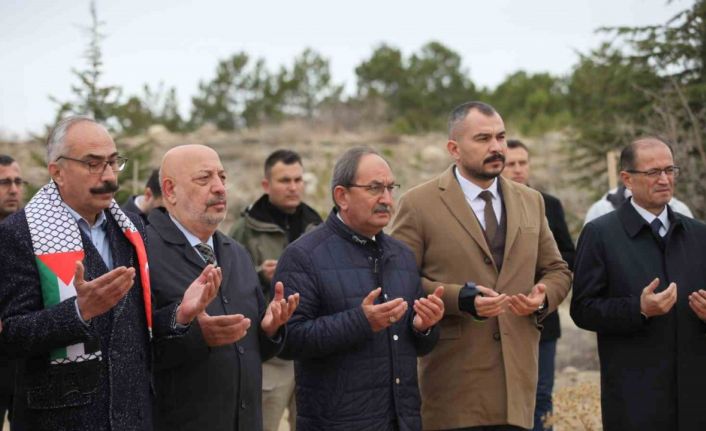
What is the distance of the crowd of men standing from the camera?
387cm

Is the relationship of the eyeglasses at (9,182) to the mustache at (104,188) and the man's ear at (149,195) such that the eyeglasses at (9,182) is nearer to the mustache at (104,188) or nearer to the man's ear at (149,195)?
the man's ear at (149,195)

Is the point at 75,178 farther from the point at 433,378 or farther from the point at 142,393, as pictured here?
the point at 433,378

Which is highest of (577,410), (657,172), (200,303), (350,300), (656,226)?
(657,172)

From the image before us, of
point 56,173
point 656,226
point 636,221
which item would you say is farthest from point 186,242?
point 656,226

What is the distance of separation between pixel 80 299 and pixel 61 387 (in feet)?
1.39

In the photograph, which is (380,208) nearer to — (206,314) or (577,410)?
(206,314)

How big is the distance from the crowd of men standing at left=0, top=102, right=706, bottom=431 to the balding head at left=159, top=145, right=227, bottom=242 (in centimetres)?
1

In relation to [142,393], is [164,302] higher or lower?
higher

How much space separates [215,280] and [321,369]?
1132 mm

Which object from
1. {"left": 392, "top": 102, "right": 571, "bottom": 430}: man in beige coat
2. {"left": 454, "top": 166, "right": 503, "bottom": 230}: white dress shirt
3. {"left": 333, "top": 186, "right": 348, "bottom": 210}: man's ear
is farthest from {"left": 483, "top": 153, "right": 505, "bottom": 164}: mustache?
{"left": 333, "top": 186, "right": 348, "bottom": 210}: man's ear

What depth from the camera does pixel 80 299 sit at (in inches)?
144

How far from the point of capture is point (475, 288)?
16.5 ft

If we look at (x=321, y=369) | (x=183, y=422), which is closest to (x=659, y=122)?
(x=321, y=369)

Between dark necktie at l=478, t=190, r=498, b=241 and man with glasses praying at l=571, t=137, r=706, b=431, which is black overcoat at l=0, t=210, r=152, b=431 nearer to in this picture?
dark necktie at l=478, t=190, r=498, b=241
